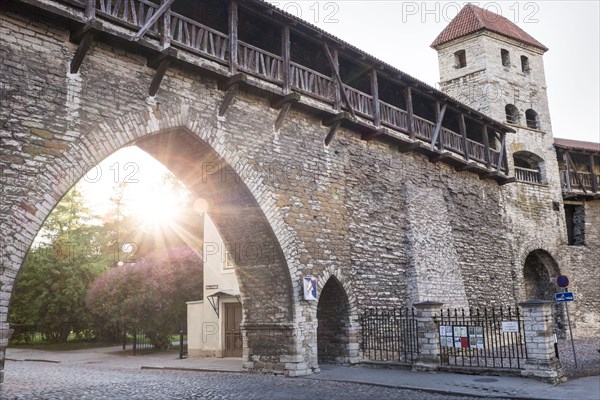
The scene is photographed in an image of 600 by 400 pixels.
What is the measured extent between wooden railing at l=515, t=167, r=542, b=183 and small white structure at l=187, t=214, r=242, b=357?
13.5 meters

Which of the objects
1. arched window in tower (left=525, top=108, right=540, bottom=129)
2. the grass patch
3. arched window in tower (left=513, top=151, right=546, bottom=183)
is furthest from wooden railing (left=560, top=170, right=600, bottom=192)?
the grass patch

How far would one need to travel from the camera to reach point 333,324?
1398 cm

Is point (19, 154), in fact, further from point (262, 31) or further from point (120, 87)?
point (262, 31)

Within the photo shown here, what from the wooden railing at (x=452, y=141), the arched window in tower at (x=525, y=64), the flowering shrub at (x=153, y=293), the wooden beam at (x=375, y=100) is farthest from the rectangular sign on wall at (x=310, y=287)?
the arched window in tower at (x=525, y=64)

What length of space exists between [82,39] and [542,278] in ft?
71.3

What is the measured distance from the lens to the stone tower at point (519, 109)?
23062 mm

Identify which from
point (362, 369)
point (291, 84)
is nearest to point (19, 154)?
point (291, 84)

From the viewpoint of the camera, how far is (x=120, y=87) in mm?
9953

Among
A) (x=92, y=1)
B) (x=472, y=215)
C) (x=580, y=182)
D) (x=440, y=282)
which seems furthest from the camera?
(x=580, y=182)

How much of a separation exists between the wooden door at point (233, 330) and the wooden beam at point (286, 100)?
278 inches

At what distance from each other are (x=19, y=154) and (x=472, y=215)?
51.8 feet

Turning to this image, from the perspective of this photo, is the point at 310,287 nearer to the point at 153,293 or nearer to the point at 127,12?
the point at 127,12

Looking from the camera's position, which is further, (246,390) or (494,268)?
(494,268)

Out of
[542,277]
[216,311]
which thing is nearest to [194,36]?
[216,311]
